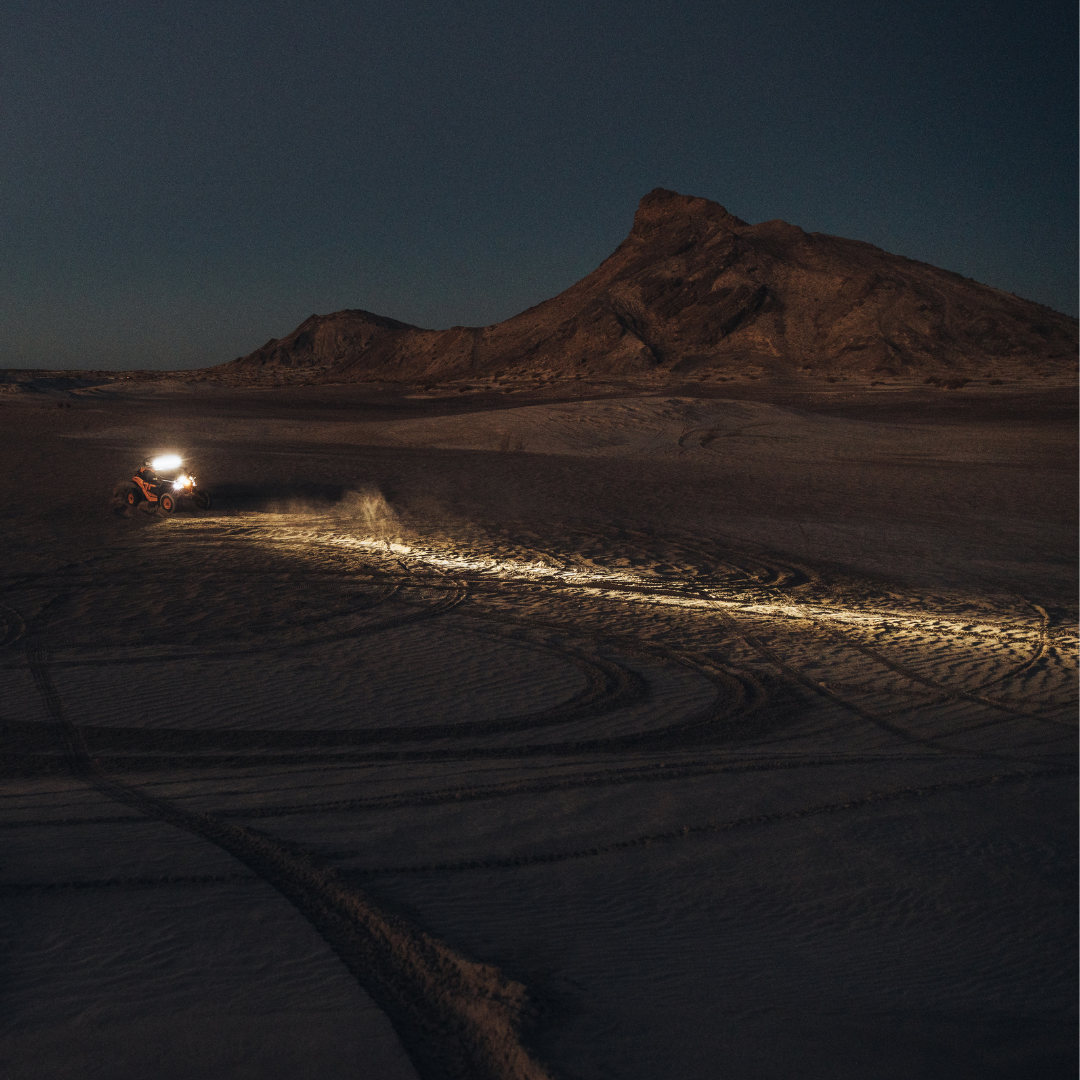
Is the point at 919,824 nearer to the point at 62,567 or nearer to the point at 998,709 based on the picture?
the point at 998,709

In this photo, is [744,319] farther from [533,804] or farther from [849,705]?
[533,804]

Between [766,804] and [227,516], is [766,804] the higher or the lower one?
the lower one

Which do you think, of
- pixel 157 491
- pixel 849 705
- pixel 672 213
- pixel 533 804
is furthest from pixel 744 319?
pixel 533 804

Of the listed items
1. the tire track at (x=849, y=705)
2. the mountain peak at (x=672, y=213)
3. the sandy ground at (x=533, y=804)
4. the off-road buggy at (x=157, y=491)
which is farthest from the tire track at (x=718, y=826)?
the mountain peak at (x=672, y=213)

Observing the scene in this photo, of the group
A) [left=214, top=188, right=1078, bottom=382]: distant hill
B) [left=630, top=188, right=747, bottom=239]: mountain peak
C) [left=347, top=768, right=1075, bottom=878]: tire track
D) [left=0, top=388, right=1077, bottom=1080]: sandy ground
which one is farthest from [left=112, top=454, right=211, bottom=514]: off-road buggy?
[left=630, top=188, right=747, bottom=239]: mountain peak


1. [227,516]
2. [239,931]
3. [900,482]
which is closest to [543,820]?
[239,931]

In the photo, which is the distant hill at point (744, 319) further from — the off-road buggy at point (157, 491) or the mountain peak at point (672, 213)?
the off-road buggy at point (157, 491)
